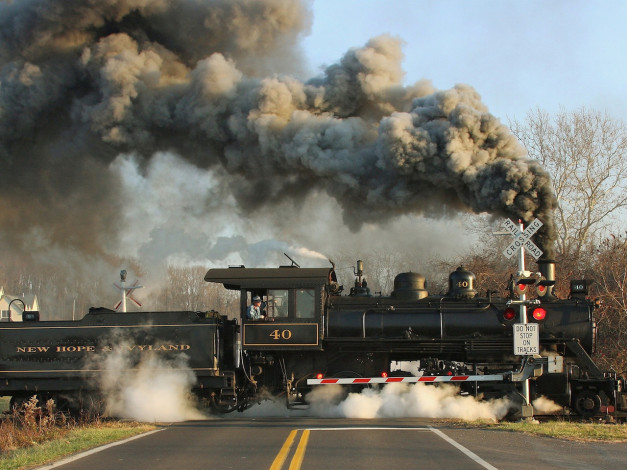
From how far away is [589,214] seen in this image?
112 ft

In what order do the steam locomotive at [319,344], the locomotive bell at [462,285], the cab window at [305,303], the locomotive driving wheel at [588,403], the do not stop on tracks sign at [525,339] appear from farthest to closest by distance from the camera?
the locomotive bell at [462,285] < the cab window at [305,303] < the steam locomotive at [319,344] < the locomotive driving wheel at [588,403] < the do not stop on tracks sign at [525,339]

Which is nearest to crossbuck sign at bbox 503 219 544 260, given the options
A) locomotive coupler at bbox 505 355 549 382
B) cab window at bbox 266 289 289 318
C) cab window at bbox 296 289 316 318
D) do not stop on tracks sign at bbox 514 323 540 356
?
do not stop on tracks sign at bbox 514 323 540 356

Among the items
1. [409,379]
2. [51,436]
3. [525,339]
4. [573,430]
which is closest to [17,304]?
[51,436]

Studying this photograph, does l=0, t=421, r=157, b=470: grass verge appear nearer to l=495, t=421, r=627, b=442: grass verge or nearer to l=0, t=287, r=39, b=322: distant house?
l=495, t=421, r=627, b=442: grass verge

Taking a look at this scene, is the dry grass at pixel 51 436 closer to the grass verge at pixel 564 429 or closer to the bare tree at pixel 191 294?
the grass verge at pixel 564 429

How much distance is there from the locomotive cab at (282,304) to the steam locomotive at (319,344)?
23 mm

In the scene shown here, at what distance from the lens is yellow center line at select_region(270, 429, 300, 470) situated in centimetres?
854

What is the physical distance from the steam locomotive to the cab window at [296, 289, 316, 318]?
23mm

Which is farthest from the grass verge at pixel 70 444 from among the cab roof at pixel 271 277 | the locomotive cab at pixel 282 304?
the cab roof at pixel 271 277

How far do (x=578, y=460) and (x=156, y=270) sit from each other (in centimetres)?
2709

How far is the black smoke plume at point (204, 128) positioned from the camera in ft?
63.9

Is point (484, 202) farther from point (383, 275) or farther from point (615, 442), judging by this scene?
point (383, 275)

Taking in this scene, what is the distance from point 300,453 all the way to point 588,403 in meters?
8.42

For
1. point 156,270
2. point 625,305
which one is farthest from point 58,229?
point 625,305
